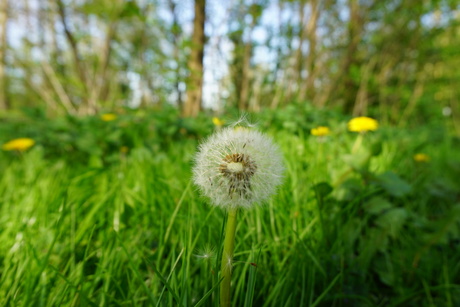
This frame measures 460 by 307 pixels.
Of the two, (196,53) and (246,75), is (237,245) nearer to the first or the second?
(246,75)

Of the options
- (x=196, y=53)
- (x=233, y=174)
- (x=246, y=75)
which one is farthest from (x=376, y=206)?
(x=196, y=53)

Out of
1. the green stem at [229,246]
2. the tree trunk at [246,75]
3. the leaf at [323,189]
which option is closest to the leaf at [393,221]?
the leaf at [323,189]

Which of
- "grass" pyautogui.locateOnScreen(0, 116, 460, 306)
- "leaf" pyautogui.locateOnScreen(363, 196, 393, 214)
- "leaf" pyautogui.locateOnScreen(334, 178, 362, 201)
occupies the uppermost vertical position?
"leaf" pyautogui.locateOnScreen(334, 178, 362, 201)

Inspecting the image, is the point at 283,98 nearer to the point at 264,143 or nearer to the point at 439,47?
the point at 264,143

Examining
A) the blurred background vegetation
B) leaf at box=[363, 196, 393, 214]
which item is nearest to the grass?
leaf at box=[363, 196, 393, 214]

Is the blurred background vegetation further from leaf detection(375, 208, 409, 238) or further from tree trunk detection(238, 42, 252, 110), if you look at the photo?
leaf detection(375, 208, 409, 238)

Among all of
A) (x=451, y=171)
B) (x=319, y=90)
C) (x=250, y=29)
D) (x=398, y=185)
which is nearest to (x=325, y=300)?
(x=398, y=185)
